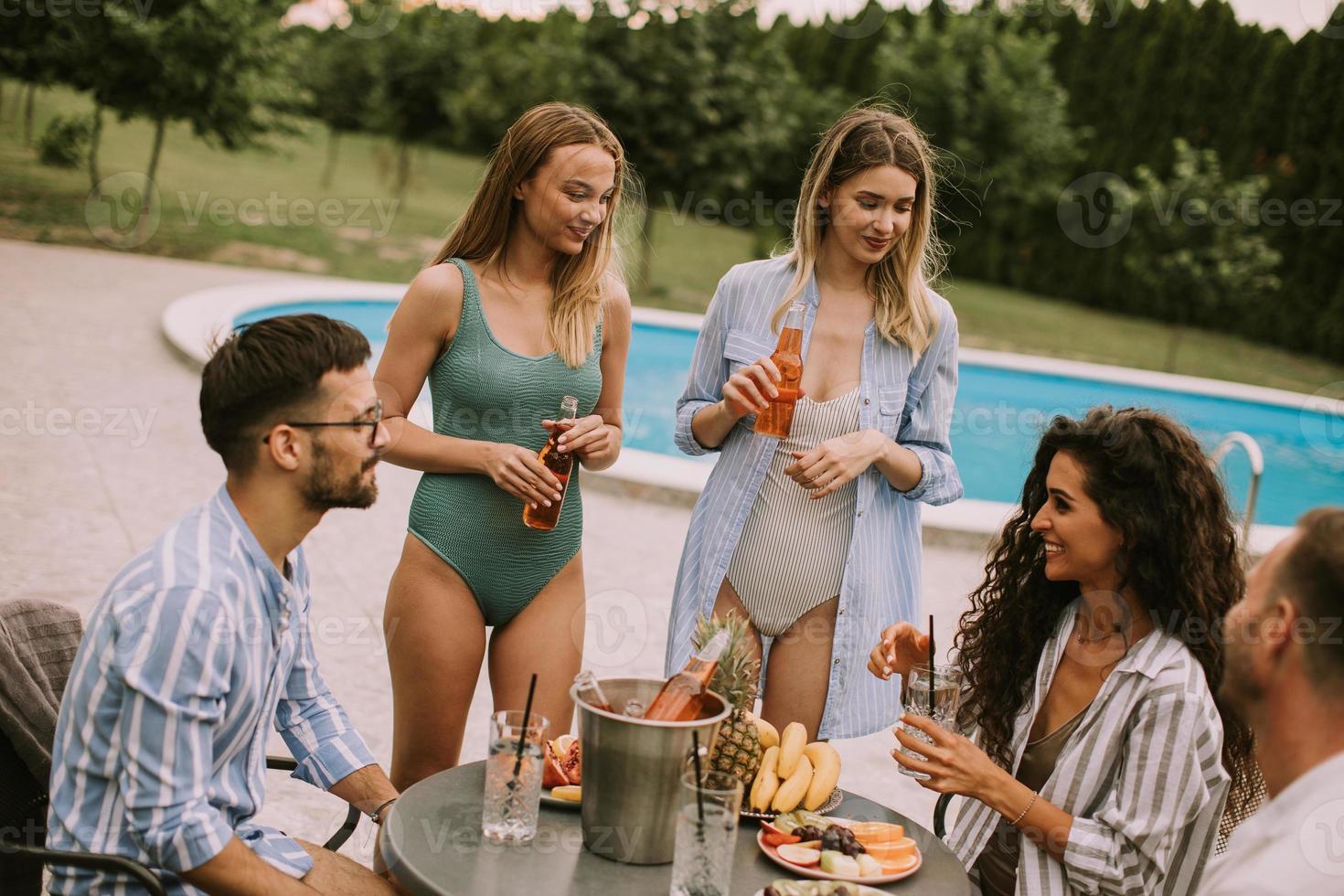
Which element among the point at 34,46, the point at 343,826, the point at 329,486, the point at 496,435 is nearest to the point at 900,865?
the point at 343,826

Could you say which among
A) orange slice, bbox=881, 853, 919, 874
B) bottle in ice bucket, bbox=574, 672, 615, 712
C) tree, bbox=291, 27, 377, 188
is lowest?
orange slice, bbox=881, 853, 919, 874

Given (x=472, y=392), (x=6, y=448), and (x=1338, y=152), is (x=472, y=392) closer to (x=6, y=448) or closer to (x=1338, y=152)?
(x=6, y=448)

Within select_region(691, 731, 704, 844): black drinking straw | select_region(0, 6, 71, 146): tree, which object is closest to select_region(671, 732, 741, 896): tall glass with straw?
select_region(691, 731, 704, 844): black drinking straw

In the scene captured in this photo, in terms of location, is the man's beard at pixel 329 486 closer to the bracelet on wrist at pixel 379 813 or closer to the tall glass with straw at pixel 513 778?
the tall glass with straw at pixel 513 778

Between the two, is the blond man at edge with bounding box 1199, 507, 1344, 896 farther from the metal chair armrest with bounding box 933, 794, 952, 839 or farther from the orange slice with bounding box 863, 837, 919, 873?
the metal chair armrest with bounding box 933, 794, 952, 839

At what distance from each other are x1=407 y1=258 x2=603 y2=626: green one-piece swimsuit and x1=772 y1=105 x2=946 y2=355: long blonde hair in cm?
66

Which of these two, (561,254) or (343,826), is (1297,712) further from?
(561,254)

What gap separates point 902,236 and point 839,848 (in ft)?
5.10

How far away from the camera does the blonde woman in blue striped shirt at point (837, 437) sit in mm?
2930

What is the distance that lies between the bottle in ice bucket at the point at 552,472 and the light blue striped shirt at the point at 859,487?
1.36ft

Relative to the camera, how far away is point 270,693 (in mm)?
2100

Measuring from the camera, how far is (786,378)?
2.83 m

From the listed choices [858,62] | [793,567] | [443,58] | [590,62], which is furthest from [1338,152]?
[793,567]

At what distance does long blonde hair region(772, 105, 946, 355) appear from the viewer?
2887 mm
